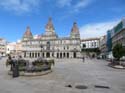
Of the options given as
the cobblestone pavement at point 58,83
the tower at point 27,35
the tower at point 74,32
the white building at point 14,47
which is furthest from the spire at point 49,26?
the cobblestone pavement at point 58,83

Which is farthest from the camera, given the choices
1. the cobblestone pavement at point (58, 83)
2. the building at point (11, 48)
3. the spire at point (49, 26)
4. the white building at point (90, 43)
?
the white building at point (90, 43)

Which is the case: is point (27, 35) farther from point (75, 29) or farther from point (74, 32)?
point (75, 29)

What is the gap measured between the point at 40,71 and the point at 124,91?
946cm

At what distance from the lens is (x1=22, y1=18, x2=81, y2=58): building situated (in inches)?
4298

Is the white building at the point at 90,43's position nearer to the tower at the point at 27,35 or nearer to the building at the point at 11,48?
the tower at the point at 27,35

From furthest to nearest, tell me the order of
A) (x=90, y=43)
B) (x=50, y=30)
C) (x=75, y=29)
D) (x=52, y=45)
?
(x=90, y=43)
(x=50, y=30)
(x=52, y=45)
(x=75, y=29)

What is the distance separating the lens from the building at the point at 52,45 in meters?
109

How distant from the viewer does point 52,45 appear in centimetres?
11231

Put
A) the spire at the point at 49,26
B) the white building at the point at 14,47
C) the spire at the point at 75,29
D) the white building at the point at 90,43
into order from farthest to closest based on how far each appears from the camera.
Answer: the white building at the point at 90,43, the white building at the point at 14,47, the spire at the point at 49,26, the spire at the point at 75,29

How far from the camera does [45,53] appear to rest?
113m

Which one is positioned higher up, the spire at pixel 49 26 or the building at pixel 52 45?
the spire at pixel 49 26

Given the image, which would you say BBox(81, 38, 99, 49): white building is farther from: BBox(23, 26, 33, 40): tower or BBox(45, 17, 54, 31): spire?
BBox(23, 26, 33, 40): tower

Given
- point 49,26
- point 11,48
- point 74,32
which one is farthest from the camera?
point 11,48

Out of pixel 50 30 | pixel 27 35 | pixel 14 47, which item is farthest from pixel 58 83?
pixel 14 47
